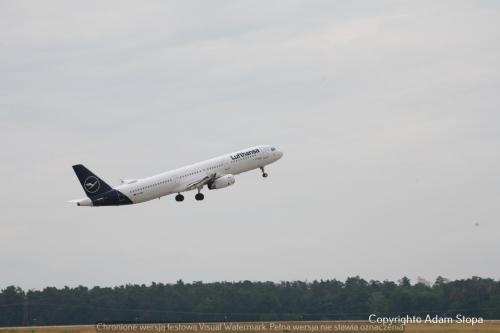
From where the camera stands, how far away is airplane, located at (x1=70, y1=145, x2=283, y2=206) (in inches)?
6742

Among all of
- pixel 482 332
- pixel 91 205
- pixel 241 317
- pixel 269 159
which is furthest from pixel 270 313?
pixel 482 332

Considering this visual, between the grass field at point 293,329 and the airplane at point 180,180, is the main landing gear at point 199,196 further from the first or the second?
the grass field at point 293,329

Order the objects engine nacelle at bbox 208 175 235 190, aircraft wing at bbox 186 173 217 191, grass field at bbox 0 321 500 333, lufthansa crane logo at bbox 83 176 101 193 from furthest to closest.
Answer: aircraft wing at bbox 186 173 217 191 < engine nacelle at bbox 208 175 235 190 < lufthansa crane logo at bbox 83 176 101 193 < grass field at bbox 0 321 500 333

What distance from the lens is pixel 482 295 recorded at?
653ft

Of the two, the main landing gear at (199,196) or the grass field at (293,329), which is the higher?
the main landing gear at (199,196)

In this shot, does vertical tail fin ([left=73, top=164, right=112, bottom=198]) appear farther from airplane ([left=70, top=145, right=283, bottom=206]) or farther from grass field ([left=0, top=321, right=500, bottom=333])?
grass field ([left=0, top=321, right=500, bottom=333])

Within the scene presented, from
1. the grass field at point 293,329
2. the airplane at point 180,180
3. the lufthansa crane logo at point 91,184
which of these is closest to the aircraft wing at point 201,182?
the airplane at point 180,180

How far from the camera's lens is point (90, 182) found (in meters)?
171

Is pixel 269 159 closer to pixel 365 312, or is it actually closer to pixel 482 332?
pixel 365 312

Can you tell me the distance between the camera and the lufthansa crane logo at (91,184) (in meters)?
170

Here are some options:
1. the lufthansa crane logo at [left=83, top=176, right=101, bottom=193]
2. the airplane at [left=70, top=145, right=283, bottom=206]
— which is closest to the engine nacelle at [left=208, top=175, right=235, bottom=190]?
the airplane at [left=70, top=145, right=283, bottom=206]

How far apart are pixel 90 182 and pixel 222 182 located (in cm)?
1727

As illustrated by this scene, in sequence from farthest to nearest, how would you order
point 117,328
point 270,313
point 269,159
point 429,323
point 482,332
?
point 270,313, point 269,159, point 429,323, point 117,328, point 482,332

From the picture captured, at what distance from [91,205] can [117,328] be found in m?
34.7
